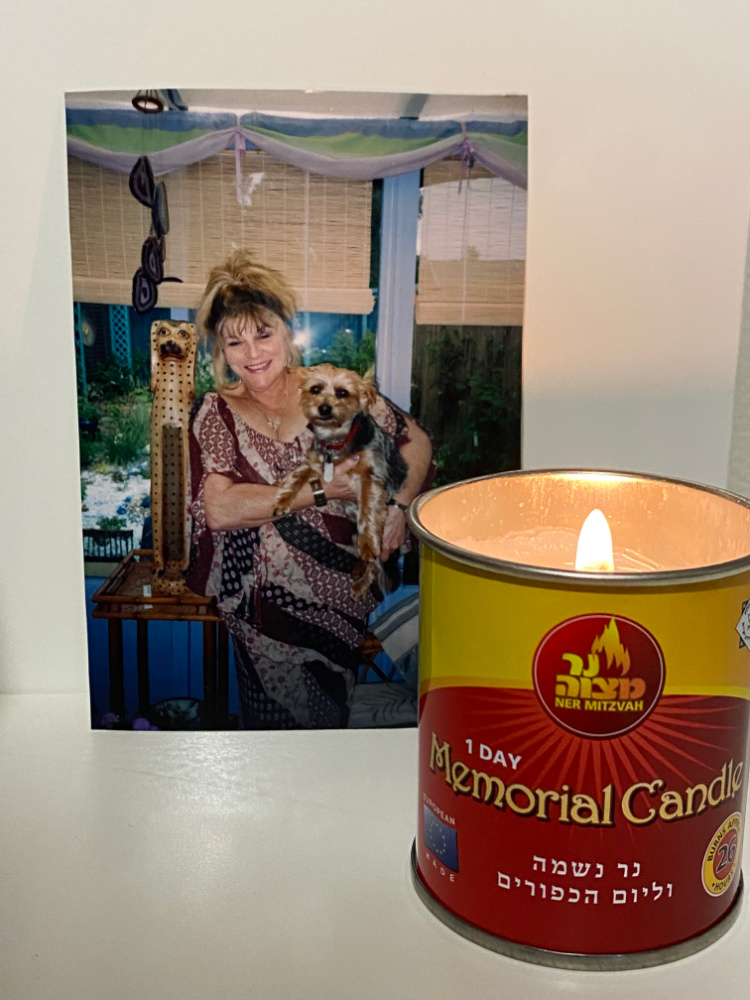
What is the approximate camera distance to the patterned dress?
77cm

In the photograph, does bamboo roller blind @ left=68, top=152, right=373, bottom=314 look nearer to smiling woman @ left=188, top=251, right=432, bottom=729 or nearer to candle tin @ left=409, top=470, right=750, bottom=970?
smiling woman @ left=188, top=251, right=432, bottom=729

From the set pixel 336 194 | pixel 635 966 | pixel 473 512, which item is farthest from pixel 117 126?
pixel 635 966

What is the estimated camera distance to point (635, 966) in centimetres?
51

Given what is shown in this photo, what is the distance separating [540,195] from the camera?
755mm

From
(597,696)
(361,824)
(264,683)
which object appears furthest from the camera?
(264,683)

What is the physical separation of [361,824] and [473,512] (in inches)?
→ 8.4

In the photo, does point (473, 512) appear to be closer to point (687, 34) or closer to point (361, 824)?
point (361, 824)

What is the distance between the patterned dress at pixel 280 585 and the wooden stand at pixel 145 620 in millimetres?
12

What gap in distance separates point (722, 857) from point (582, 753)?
4.3 inches

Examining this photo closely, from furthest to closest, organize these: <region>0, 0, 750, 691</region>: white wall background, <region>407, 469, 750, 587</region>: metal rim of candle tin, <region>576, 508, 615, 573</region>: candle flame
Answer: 1. <region>0, 0, 750, 691</region>: white wall background
2. <region>576, 508, 615, 573</region>: candle flame
3. <region>407, 469, 750, 587</region>: metal rim of candle tin

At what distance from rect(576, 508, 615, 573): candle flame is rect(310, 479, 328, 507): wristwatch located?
0.81 ft

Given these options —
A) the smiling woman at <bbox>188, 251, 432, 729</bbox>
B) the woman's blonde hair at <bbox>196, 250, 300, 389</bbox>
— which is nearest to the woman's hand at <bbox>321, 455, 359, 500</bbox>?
the smiling woman at <bbox>188, 251, 432, 729</bbox>

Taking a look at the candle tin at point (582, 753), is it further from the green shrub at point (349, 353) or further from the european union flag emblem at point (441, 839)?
the green shrub at point (349, 353)

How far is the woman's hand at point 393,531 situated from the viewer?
0.78 m
